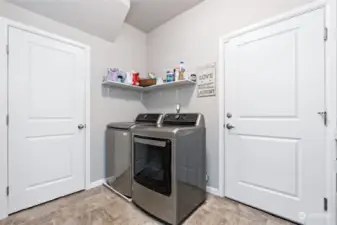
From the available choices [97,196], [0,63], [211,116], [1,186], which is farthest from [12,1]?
[211,116]

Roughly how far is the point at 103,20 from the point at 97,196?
2.27 metres

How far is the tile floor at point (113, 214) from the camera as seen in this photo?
158 centimetres

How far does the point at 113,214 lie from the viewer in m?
1.72

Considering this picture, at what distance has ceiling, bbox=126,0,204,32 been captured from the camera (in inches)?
91.4

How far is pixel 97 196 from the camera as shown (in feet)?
6.93

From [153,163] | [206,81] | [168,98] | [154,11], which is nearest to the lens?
[153,163]

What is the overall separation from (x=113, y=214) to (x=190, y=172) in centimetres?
89

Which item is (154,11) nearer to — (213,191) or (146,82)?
(146,82)

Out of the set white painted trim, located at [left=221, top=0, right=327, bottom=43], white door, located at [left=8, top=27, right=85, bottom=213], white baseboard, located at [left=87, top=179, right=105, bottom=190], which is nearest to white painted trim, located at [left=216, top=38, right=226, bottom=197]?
white painted trim, located at [left=221, top=0, right=327, bottom=43]

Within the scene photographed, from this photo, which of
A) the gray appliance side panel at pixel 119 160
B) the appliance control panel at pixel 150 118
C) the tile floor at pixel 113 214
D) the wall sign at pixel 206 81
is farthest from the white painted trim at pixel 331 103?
the gray appliance side panel at pixel 119 160

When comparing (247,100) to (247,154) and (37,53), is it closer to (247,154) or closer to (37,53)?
(247,154)

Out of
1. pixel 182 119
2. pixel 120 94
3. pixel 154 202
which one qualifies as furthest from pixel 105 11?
pixel 154 202

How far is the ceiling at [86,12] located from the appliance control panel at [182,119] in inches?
59.2

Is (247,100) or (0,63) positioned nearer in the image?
(0,63)
